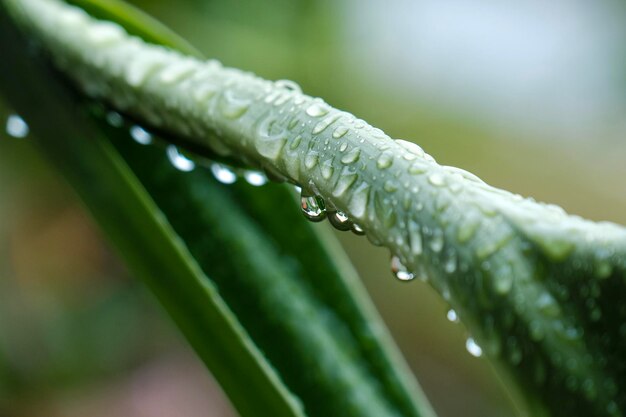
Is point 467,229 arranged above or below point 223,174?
below

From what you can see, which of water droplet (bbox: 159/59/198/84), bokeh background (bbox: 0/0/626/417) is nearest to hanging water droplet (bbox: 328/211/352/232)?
water droplet (bbox: 159/59/198/84)

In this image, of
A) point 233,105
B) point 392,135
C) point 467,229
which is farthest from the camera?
point 392,135

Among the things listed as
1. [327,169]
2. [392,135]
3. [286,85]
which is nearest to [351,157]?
[327,169]

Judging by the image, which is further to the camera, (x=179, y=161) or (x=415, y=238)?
(x=179, y=161)

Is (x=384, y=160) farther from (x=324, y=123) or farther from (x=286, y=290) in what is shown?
(x=286, y=290)

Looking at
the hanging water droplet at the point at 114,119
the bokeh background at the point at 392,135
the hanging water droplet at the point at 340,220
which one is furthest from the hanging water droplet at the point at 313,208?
the bokeh background at the point at 392,135

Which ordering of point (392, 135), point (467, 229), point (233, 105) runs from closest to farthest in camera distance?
point (467, 229), point (233, 105), point (392, 135)

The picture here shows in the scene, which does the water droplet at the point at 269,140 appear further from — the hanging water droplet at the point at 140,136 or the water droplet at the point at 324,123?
the hanging water droplet at the point at 140,136

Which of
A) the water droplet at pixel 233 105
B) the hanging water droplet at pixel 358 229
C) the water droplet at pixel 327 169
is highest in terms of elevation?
the water droplet at pixel 233 105
